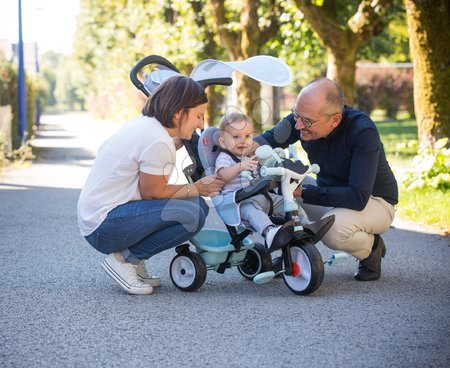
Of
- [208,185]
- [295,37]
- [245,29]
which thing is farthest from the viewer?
[295,37]

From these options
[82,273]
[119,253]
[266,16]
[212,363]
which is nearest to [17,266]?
[82,273]

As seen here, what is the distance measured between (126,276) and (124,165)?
760 millimetres

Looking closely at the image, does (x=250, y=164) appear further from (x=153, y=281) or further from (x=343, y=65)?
(x=343, y=65)

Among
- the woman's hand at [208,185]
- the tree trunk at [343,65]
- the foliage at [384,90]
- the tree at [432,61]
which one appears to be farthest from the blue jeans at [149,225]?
the foliage at [384,90]

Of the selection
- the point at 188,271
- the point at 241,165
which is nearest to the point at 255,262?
the point at 188,271

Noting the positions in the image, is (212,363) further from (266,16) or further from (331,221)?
(266,16)

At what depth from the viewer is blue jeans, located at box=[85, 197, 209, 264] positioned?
552 cm

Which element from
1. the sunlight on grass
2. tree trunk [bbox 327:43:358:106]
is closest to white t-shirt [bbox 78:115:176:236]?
the sunlight on grass

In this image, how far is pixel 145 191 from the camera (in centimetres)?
552

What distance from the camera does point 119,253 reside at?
5707 mm

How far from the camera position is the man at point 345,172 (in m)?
5.79

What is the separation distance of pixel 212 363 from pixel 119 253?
5.79ft

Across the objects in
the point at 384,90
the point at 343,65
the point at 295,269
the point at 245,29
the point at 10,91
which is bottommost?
the point at 384,90

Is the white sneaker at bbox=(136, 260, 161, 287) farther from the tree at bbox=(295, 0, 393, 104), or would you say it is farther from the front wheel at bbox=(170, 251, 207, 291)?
the tree at bbox=(295, 0, 393, 104)
